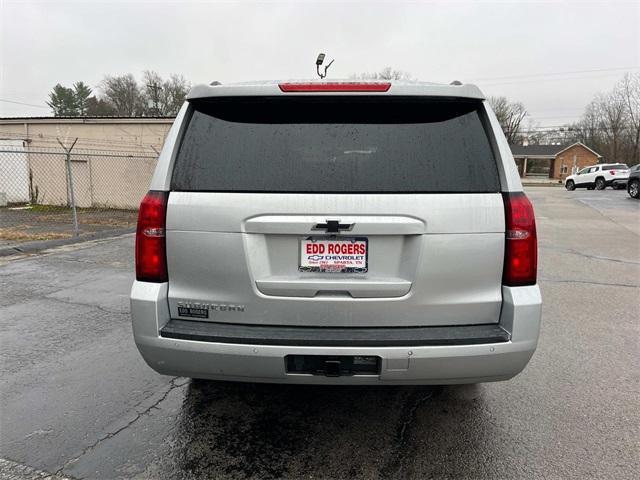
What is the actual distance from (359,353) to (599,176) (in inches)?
1536

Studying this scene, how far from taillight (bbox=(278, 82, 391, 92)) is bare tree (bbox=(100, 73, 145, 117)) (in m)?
59.5

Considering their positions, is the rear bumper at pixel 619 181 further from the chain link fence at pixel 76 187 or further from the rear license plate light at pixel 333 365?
the rear license plate light at pixel 333 365

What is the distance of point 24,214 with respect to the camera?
583 inches

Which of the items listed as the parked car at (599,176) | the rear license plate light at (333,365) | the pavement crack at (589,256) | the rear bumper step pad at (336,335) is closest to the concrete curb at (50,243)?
the rear bumper step pad at (336,335)

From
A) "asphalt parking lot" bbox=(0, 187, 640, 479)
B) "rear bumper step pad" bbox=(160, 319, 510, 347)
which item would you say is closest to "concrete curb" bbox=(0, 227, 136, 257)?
"asphalt parking lot" bbox=(0, 187, 640, 479)

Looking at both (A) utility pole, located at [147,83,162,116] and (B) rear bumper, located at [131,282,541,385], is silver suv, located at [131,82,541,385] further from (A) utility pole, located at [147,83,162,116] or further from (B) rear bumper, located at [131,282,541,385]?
(A) utility pole, located at [147,83,162,116]

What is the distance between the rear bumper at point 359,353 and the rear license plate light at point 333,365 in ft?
0.09

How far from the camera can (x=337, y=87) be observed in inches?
88.4

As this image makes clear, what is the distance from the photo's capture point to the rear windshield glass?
2203mm

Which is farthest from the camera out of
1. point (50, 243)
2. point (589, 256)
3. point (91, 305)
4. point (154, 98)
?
point (154, 98)

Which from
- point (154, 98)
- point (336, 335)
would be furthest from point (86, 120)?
point (154, 98)

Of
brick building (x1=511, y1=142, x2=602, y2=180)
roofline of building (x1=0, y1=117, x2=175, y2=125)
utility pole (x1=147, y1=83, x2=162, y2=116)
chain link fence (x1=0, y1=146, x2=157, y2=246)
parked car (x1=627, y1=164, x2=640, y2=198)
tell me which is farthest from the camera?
brick building (x1=511, y1=142, x2=602, y2=180)

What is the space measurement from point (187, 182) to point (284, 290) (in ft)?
2.58

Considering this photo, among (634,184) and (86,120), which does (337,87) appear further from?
(634,184)
